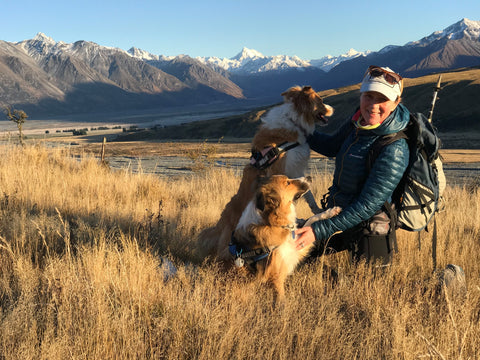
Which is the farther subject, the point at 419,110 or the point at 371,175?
the point at 419,110

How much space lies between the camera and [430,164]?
328 cm

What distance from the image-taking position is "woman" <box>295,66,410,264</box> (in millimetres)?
3131

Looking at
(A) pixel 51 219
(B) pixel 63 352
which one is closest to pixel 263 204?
(B) pixel 63 352

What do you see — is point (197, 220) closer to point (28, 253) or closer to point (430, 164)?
point (28, 253)

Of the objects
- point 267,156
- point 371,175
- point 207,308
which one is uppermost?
point 267,156

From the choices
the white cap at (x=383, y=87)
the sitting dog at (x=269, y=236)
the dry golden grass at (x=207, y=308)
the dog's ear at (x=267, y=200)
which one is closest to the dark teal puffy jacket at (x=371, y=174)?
the white cap at (x=383, y=87)

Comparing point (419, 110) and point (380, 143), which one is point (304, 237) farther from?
point (419, 110)

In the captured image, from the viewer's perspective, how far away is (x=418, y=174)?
3.21 metres

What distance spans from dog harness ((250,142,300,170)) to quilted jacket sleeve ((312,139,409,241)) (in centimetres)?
147

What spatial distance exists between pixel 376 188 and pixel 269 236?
3.47 ft

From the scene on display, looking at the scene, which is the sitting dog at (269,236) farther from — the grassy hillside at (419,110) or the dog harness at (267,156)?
the grassy hillside at (419,110)

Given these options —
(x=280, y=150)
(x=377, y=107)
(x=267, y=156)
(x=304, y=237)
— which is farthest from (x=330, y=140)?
(x=304, y=237)

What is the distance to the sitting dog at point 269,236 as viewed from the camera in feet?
10.9

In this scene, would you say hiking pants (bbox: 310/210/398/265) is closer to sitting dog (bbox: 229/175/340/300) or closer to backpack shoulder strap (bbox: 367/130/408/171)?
sitting dog (bbox: 229/175/340/300)
